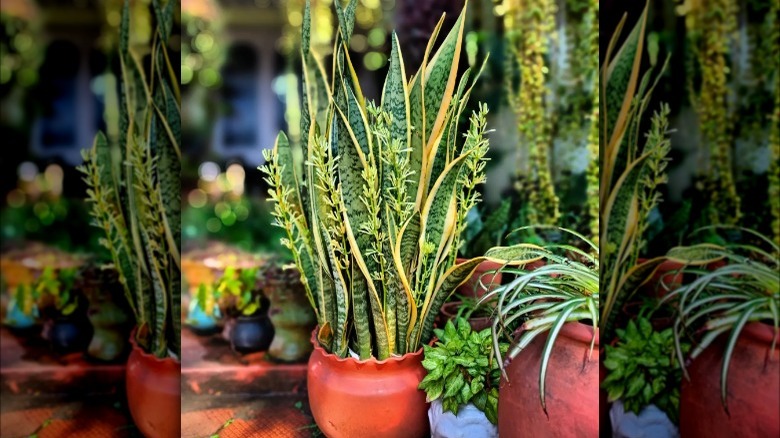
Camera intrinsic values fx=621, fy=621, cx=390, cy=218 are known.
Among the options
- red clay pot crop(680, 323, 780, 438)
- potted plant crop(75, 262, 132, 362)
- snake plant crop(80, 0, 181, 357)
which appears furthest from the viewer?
potted plant crop(75, 262, 132, 362)

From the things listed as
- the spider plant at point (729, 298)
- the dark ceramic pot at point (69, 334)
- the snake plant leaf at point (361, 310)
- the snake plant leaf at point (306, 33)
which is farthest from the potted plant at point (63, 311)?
the spider plant at point (729, 298)

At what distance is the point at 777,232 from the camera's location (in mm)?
2018

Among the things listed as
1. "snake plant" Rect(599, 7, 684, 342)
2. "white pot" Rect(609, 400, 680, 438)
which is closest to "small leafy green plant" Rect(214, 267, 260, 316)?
"snake plant" Rect(599, 7, 684, 342)

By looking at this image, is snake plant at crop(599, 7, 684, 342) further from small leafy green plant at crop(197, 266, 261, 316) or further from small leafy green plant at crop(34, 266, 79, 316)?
small leafy green plant at crop(34, 266, 79, 316)

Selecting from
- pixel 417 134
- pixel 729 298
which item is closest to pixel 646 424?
pixel 729 298

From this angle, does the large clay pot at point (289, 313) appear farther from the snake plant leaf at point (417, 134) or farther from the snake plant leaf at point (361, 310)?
the snake plant leaf at point (417, 134)

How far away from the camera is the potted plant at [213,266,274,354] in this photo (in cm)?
233

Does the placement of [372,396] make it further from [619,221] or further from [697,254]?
[697,254]

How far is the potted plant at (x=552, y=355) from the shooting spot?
1939 mm

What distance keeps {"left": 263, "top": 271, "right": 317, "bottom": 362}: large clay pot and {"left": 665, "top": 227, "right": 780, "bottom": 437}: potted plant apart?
4.18 feet

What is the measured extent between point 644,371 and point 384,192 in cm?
106

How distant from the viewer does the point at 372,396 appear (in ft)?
6.93

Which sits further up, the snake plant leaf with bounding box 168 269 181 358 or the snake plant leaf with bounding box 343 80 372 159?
the snake plant leaf with bounding box 343 80 372 159

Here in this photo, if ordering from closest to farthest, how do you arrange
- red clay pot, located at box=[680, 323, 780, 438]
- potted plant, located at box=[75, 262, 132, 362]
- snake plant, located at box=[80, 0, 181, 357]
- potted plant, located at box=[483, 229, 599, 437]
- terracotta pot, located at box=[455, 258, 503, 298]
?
red clay pot, located at box=[680, 323, 780, 438] → potted plant, located at box=[483, 229, 599, 437] → terracotta pot, located at box=[455, 258, 503, 298] → snake plant, located at box=[80, 0, 181, 357] → potted plant, located at box=[75, 262, 132, 362]
